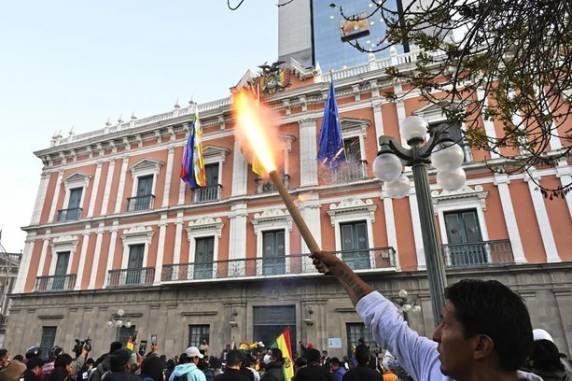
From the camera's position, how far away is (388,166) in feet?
16.7

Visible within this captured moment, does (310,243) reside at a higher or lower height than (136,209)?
lower

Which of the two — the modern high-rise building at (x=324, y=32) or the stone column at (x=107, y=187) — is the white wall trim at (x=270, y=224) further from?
the modern high-rise building at (x=324, y=32)

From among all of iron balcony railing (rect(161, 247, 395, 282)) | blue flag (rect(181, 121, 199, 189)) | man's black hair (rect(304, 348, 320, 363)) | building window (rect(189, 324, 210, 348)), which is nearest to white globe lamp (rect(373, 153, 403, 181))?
man's black hair (rect(304, 348, 320, 363))

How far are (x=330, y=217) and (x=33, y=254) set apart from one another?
16.8m

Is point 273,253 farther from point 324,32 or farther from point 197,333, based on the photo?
point 324,32

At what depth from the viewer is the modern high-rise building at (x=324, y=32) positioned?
3972 centimetres

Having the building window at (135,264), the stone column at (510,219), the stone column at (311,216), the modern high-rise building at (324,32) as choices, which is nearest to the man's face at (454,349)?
the stone column at (510,219)

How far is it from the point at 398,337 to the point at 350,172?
14299mm

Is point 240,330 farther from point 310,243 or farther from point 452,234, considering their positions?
point 310,243

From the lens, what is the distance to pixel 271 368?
Result: 18.8ft

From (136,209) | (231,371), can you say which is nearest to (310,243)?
(231,371)

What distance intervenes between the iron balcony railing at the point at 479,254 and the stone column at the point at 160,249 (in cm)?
1242

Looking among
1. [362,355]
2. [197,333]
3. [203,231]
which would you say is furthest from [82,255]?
[362,355]

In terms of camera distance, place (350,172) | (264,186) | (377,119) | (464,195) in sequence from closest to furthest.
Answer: (464,195), (350,172), (377,119), (264,186)
